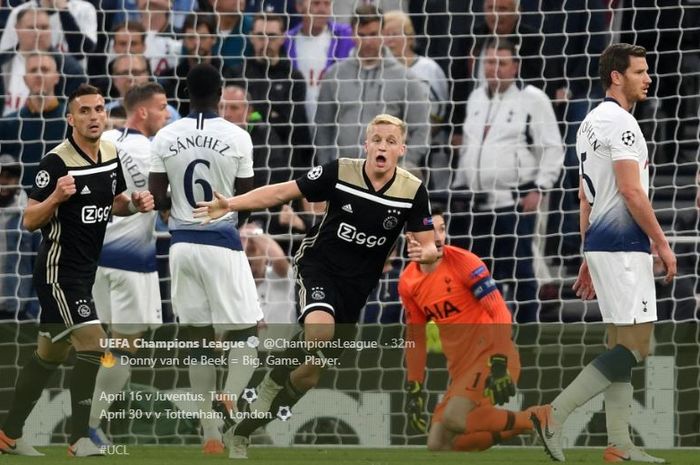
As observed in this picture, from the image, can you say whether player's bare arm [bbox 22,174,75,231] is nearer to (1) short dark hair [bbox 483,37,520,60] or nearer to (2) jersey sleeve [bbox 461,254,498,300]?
(2) jersey sleeve [bbox 461,254,498,300]

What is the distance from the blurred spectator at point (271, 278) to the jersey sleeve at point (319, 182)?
313cm

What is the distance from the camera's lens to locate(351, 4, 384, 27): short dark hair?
12117mm

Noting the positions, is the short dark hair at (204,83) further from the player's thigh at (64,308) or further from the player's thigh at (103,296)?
the player's thigh at (103,296)

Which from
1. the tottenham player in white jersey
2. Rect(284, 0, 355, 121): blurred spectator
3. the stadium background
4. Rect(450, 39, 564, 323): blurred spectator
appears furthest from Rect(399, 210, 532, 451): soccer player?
Rect(284, 0, 355, 121): blurred spectator

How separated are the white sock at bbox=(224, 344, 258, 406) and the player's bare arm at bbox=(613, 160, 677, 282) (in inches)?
102


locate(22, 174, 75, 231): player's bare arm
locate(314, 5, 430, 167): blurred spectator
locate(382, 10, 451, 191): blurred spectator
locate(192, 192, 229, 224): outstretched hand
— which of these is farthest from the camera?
locate(382, 10, 451, 191): blurred spectator

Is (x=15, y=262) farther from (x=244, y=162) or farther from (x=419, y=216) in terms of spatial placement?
(x=419, y=216)

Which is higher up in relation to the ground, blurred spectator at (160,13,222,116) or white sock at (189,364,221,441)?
blurred spectator at (160,13,222,116)

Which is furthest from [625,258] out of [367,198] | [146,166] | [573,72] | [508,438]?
[573,72]

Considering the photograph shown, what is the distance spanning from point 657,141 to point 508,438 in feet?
11.9

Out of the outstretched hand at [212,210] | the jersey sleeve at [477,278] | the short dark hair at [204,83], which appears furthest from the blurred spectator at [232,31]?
the outstretched hand at [212,210]

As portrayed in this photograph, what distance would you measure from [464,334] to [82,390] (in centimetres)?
268

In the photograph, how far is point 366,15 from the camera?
39.8 feet

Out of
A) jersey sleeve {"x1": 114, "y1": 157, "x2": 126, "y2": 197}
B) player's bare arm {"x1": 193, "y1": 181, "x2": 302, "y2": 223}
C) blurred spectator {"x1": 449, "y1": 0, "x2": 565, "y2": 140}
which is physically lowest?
player's bare arm {"x1": 193, "y1": 181, "x2": 302, "y2": 223}
